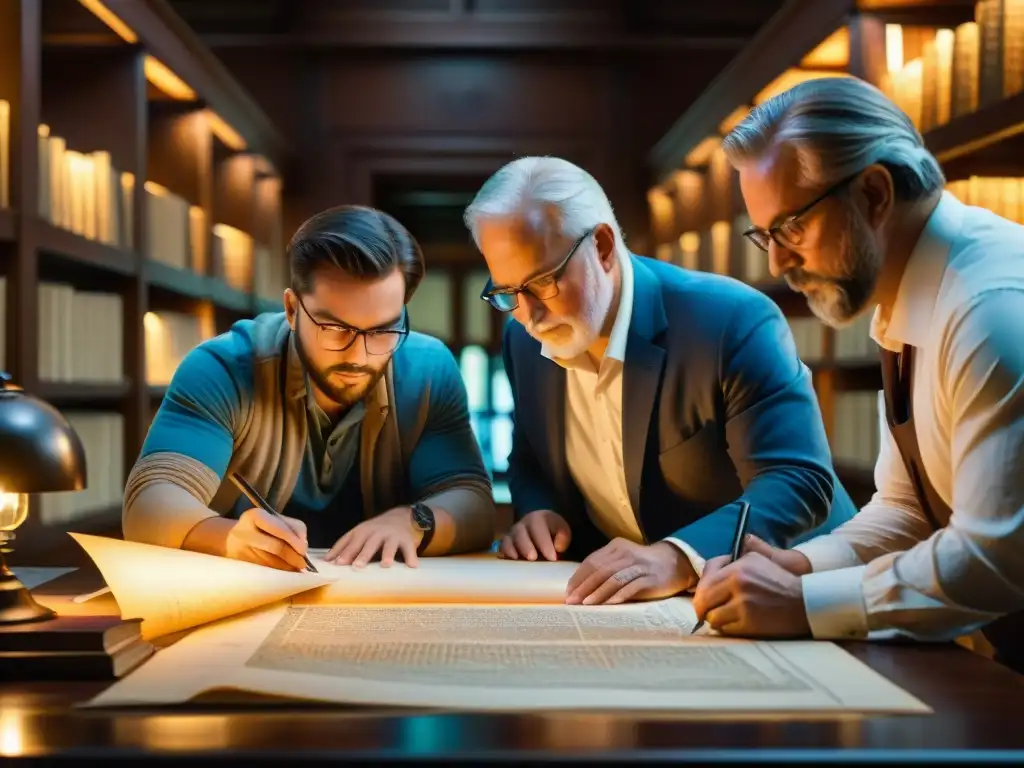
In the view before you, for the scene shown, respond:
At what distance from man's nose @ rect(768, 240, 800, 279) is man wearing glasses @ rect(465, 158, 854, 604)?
1.26 ft

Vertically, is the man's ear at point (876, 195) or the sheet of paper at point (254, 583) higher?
the man's ear at point (876, 195)

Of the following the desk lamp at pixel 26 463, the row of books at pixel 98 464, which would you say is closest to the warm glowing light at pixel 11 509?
the desk lamp at pixel 26 463

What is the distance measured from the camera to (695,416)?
1.93m

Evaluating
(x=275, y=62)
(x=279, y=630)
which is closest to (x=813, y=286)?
(x=279, y=630)

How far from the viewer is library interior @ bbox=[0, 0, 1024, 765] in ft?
3.20

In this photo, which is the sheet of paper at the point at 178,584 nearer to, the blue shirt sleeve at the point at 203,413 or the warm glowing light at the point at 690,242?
the blue shirt sleeve at the point at 203,413

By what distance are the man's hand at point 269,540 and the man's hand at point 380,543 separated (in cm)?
13

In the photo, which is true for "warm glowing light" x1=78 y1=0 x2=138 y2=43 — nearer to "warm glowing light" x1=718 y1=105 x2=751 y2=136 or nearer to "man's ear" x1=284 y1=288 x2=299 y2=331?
"man's ear" x1=284 y1=288 x2=299 y2=331

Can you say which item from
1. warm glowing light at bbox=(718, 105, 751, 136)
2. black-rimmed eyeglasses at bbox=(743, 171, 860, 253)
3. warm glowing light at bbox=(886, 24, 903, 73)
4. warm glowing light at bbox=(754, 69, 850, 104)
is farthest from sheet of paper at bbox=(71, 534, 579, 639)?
warm glowing light at bbox=(718, 105, 751, 136)

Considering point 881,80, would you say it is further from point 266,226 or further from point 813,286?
point 266,226

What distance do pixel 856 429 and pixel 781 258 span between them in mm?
2823

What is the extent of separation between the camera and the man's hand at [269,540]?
1561 millimetres

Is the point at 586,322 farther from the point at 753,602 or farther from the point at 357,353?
the point at 753,602

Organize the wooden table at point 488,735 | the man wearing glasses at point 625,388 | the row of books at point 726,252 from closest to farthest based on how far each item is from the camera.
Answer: the wooden table at point 488,735 < the man wearing glasses at point 625,388 < the row of books at point 726,252
